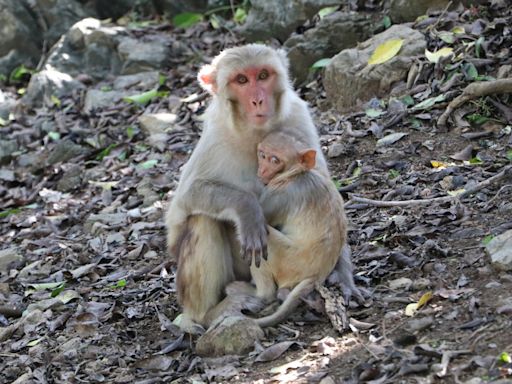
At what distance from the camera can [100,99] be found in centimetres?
1219

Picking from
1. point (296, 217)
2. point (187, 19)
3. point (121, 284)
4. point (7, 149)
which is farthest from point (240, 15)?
point (296, 217)

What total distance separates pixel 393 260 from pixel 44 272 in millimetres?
3538

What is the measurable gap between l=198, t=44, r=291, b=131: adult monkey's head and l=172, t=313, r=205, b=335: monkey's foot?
134 cm

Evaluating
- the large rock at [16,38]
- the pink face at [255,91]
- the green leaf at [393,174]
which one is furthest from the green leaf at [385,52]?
the large rock at [16,38]

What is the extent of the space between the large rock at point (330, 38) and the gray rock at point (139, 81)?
2602mm

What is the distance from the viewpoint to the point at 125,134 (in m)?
11.1

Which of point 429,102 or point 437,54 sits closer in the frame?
point 429,102

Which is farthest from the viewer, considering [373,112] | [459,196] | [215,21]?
[215,21]

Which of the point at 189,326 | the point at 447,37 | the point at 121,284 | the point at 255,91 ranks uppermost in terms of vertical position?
the point at 255,91

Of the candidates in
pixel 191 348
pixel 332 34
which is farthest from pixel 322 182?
pixel 332 34

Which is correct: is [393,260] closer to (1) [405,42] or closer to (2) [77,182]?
(1) [405,42]

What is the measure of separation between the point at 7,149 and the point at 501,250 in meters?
7.92

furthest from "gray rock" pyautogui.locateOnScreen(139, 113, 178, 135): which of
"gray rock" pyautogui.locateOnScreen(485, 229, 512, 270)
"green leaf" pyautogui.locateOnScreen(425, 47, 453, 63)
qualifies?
"gray rock" pyautogui.locateOnScreen(485, 229, 512, 270)

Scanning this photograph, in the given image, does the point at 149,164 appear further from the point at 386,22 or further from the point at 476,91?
the point at 476,91
